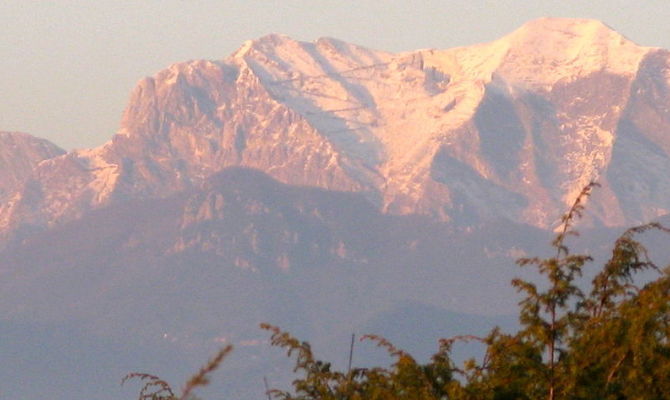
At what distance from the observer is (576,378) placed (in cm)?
3738

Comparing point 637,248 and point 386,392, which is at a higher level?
point 637,248

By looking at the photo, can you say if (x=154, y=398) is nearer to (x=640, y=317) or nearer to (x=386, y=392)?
(x=386, y=392)

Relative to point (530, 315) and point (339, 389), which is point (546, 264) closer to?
point (530, 315)

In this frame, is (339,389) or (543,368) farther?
(339,389)

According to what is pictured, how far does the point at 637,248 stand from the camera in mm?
40812

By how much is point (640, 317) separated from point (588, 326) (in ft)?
4.79

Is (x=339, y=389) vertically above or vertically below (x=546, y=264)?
below

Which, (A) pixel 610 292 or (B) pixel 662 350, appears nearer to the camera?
(B) pixel 662 350

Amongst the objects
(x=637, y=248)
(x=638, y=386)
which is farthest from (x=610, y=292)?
(x=638, y=386)

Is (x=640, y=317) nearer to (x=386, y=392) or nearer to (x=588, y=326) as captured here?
(x=588, y=326)

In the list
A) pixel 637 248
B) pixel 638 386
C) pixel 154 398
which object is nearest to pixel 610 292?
pixel 637 248

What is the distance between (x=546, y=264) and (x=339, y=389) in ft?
16.1

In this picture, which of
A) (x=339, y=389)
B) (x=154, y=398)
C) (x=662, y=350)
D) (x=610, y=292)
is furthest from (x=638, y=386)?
(x=154, y=398)

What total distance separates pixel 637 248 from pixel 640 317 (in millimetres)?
2970
